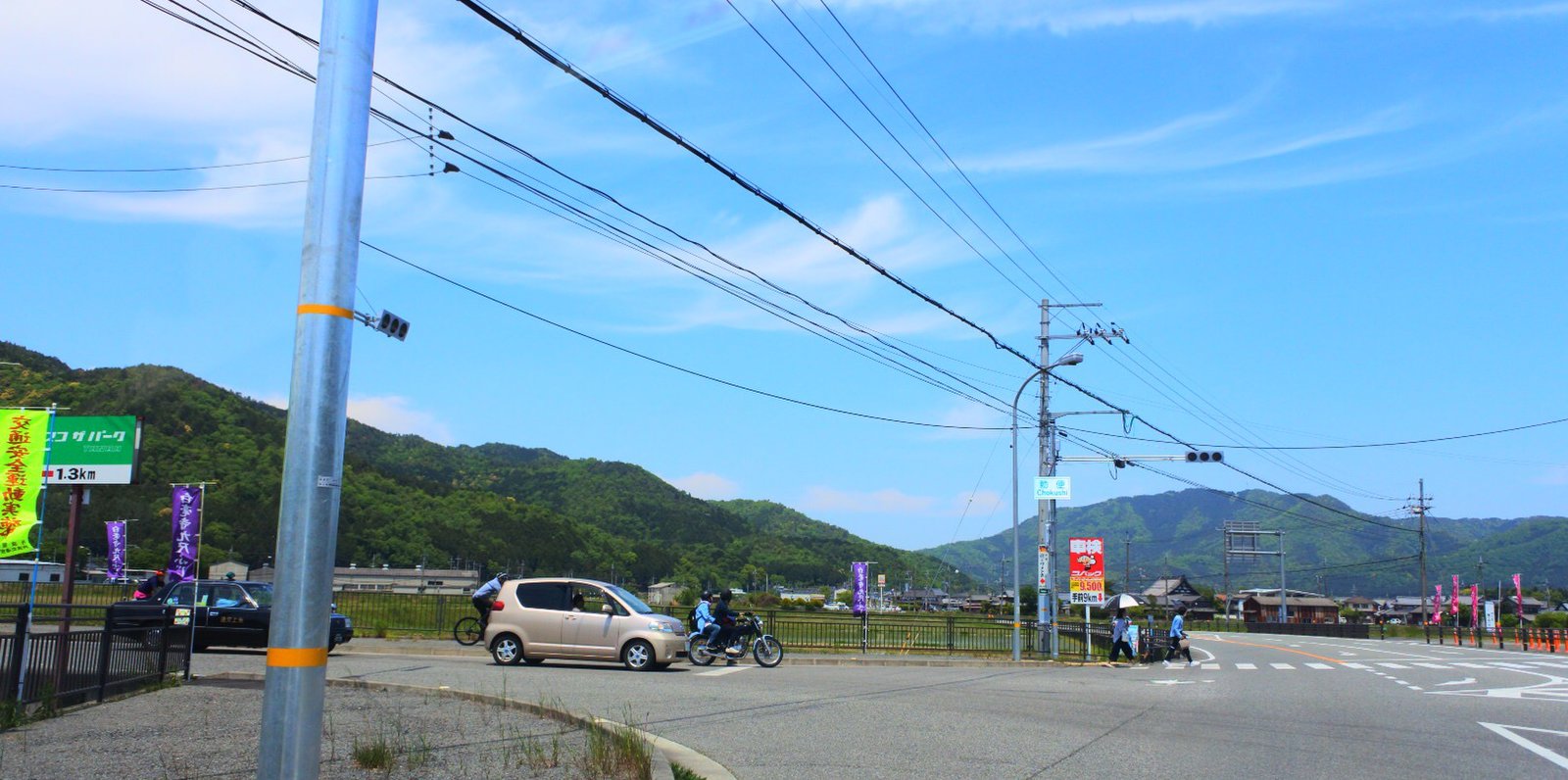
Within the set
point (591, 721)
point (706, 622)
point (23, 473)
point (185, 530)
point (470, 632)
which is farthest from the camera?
point (470, 632)

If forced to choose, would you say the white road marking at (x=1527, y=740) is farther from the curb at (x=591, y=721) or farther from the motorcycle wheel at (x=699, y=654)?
the motorcycle wheel at (x=699, y=654)

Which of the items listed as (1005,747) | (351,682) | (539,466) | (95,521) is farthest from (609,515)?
(1005,747)

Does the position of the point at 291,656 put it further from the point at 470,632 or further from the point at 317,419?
the point at 470,632

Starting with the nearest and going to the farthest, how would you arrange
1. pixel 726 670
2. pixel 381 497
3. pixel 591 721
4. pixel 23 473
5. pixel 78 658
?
pixel 591 721, pixel 78 658, pixel 23 473, pixel 726 670, pixel 381 497

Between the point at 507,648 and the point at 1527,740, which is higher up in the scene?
the point at 1527,740

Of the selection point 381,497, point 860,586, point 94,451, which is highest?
point 381,497

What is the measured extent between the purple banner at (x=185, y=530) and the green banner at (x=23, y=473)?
41.6 ft

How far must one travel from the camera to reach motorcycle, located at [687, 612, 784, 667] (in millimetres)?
22516

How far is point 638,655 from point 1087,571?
64.9 feet

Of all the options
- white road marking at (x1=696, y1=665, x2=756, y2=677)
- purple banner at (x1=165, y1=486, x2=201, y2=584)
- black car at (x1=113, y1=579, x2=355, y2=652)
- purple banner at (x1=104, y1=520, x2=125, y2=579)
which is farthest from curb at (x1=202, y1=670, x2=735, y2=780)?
purple banner at (x1=104, y1=520, x2=125, y2=579)

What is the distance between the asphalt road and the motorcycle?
419 millimetres

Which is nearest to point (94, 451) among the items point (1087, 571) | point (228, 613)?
point (228, 613)

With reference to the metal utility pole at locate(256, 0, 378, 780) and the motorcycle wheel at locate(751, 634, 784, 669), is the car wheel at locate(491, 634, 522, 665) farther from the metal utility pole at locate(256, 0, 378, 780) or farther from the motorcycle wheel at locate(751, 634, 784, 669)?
the metal utility pole at locate(256, 0, 378, 780)

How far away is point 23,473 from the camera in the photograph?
1293 cm
